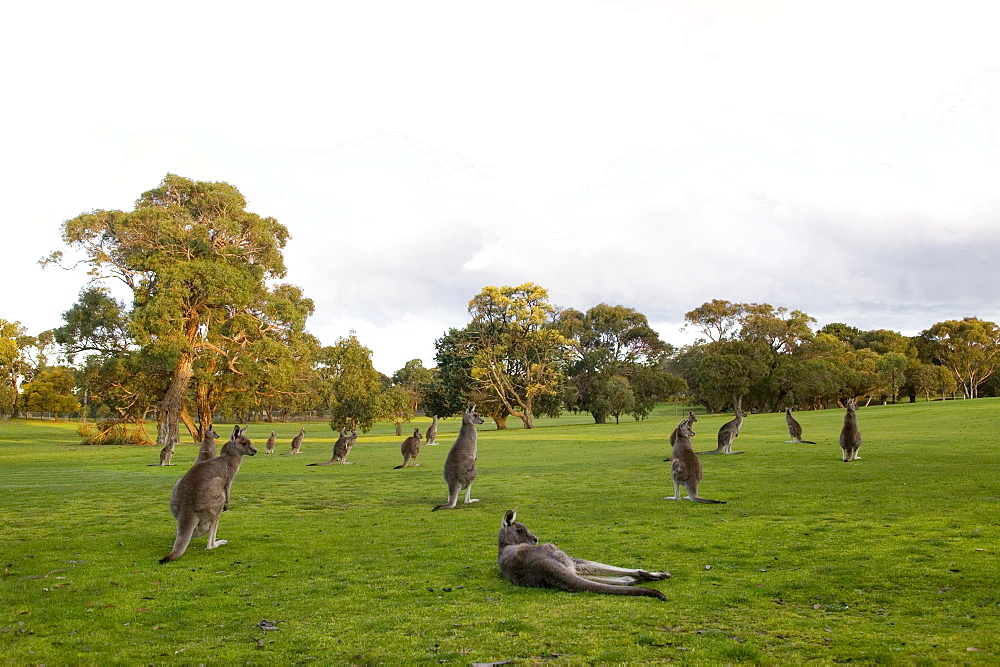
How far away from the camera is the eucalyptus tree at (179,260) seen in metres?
38.0

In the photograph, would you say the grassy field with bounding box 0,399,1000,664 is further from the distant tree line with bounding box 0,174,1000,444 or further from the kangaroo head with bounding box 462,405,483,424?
the distant tree line with bounding box 0,174,1000,444

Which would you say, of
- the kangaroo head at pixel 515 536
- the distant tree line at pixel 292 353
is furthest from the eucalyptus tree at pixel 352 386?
the kangaroo head at pixel 515 536

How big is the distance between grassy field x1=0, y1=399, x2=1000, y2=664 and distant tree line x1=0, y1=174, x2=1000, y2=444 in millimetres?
24413

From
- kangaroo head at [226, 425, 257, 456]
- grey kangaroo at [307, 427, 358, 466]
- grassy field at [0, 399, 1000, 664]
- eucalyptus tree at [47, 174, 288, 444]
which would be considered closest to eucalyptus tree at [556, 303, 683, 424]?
eucalyptus tree at [47, 174, 288, 444]

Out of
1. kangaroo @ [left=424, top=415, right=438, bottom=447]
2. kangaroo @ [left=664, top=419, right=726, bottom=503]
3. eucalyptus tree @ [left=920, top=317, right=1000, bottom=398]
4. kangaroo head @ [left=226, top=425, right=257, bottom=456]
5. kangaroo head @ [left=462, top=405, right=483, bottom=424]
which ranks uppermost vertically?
eucalyptus tree @ [left=920, top=317, right=1000, bottom=398]

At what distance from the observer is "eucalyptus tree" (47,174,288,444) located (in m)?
38.0

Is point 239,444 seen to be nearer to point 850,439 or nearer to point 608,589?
point 608,589

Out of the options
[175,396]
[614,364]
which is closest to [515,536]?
[175,396]

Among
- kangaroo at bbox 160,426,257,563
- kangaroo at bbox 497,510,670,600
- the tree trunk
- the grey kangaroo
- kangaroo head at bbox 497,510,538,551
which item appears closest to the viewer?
kangaroo at bbox 497,510,670,600

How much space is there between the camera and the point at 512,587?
24.9ft

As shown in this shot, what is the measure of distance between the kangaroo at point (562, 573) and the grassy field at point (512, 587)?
0.16 metres

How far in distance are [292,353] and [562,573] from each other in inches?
1509

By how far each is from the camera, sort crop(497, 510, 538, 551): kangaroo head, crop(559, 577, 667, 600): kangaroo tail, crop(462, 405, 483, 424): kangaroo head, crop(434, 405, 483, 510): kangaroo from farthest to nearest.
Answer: crop(462, 405, 483, 424): kangaroo head, crop(434, 405, 483, 510): kangaroo, crop(497, 510, 538, 551): kangaroo head, crop(559, 577, 667, 600): kangaroo tail

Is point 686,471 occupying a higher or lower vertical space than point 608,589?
higher
